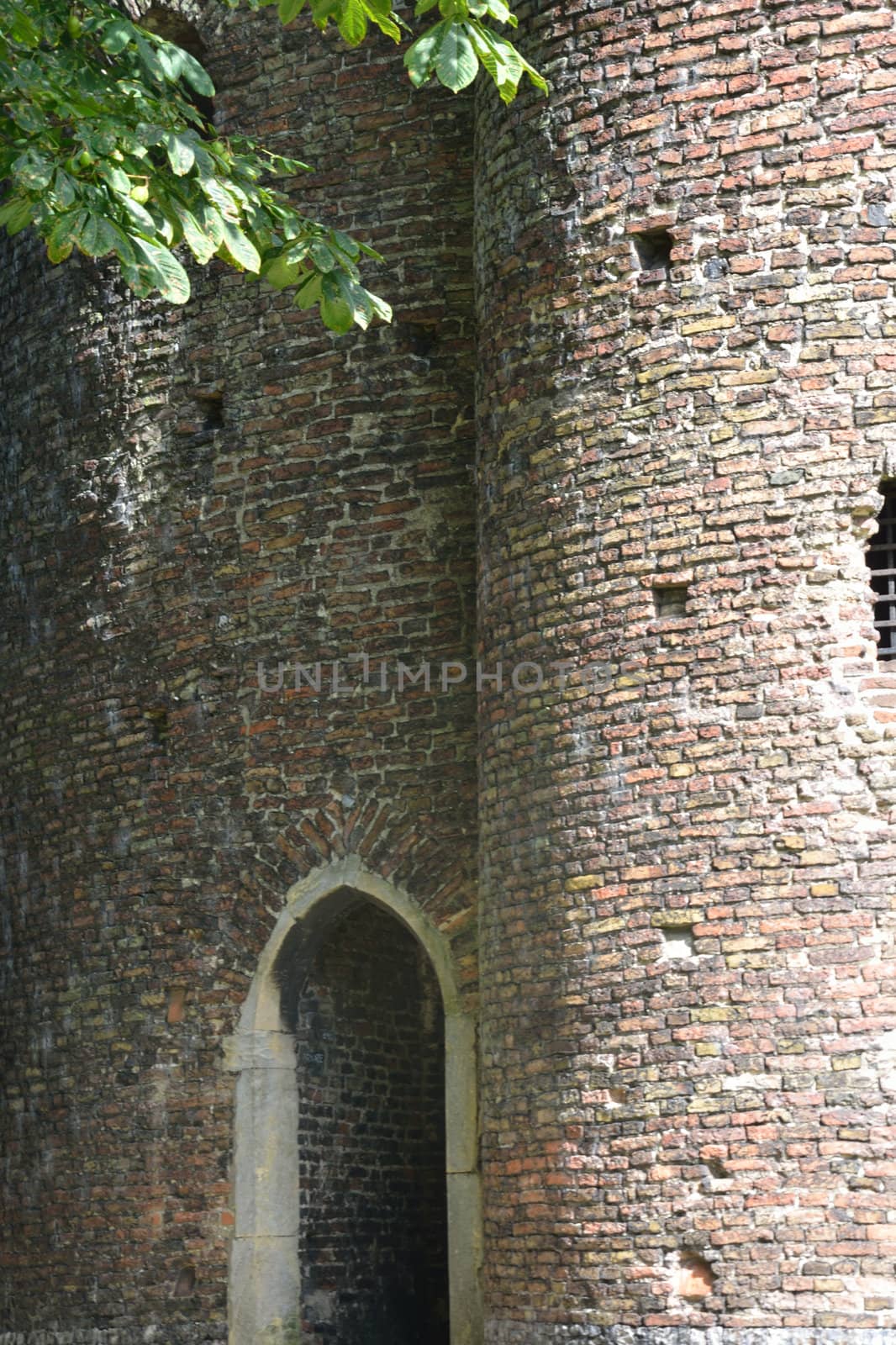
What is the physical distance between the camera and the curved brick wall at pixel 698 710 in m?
7.86

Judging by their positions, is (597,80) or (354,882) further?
(354,882)

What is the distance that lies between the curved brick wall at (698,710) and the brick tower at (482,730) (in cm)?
2

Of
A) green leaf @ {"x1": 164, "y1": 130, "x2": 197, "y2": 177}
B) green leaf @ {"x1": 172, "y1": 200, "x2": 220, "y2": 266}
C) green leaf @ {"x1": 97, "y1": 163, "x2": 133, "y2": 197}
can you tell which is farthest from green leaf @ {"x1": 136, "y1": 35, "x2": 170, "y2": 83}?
green leaf @ {"x1": 97, "y1": 163, "x2": 133, "y2": 197}

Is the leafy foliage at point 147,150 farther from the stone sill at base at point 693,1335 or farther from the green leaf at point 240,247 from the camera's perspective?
the stone sill at base at point 693,1335

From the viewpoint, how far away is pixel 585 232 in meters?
8.95

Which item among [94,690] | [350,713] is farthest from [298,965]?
[94,690]

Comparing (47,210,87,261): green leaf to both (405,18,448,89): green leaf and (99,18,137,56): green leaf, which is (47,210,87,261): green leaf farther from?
(405,18,448,89): green leaf

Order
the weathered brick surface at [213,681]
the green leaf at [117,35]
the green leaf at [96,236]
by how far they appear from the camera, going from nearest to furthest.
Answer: the green leaf at [96,236] → the green leaf at [117,35] → the weathered brick surface at [213,681]

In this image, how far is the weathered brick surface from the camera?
34.2ft

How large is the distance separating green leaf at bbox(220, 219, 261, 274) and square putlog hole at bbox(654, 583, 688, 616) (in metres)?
2.14

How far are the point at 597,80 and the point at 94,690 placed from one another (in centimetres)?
464

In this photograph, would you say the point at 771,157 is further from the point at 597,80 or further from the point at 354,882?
the point at 354,882

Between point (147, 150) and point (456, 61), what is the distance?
1.33 m

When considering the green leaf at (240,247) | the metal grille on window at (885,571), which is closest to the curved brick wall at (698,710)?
the metal grille on window at (885,571)
